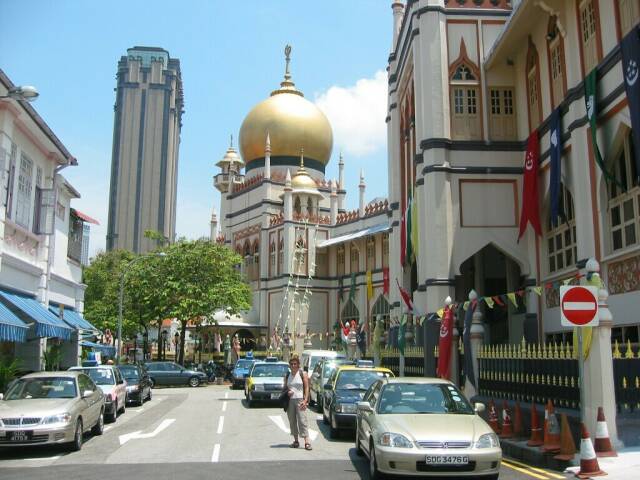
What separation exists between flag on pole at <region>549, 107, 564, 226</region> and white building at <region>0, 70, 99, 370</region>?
585 inches

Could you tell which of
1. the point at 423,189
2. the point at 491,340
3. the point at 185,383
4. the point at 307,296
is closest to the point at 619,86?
the point at 423,189

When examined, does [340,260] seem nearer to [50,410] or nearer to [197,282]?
[197,282]

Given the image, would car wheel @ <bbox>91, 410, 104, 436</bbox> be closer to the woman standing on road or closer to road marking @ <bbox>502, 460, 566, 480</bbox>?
the woman standing on road

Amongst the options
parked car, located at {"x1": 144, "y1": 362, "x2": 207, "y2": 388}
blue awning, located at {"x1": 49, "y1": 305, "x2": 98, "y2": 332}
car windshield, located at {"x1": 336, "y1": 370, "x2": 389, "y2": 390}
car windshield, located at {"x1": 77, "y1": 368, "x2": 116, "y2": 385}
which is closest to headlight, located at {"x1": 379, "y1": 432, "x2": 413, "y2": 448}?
car windshield, located at {"x1": 336, "y1": 370, "x2": 389, "y2": 390}

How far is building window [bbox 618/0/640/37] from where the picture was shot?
14648 mm

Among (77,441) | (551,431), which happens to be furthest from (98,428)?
(551,431)

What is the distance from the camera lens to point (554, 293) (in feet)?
64.7

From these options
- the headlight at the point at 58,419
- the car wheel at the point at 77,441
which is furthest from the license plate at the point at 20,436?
the car wheel at the point at 77,441

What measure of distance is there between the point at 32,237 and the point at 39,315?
304cm

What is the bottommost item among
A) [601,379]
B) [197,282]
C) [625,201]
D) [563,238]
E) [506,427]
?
[506,427]

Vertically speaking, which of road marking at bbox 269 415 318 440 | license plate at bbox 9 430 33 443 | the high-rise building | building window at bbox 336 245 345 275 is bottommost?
road marking at bbox 269 415 318 440

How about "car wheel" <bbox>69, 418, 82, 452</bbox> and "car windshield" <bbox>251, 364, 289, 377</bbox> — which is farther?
"car windshield" <bbox>251, 364, 289, 377</bbox>

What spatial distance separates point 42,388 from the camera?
13.1 metres

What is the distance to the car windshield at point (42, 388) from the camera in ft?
42.3
